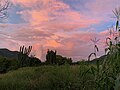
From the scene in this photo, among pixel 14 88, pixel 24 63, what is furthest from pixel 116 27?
pixel 24 63

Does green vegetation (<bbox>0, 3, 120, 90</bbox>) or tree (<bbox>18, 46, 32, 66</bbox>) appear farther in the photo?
tree (<bbox>18, 46, 32, 66</bbox>)

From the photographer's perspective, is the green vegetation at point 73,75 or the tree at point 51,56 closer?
the green vegetation at point 73,75

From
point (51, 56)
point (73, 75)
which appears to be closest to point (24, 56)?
point (51, 56)

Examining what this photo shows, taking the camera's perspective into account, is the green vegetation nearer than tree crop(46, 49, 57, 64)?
Yes

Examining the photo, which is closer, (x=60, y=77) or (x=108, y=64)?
(x=108, y=64)

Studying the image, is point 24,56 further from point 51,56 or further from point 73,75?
point 73,75

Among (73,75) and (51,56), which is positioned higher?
(51,56)

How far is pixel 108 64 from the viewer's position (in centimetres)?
399

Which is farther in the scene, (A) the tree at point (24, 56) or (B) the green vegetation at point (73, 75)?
(A) the tree at point (24, 56)

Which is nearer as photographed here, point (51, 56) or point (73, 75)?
point (73, 75)

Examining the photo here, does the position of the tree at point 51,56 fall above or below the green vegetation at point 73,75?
above

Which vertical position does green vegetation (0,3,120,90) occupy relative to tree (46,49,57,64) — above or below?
below

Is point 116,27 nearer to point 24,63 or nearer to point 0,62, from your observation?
point 24,63

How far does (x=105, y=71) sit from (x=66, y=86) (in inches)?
206
